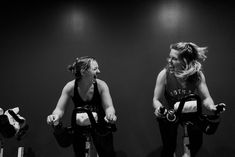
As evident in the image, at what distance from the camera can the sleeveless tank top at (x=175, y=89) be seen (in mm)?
2490

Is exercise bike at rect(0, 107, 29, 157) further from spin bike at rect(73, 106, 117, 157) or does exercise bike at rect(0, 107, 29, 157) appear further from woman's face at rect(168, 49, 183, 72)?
woman's face at rect(168, 49, 183, 72)

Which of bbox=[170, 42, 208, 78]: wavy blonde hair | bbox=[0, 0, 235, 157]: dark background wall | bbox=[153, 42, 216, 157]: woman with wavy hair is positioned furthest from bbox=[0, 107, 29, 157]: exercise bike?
bbox=[170, 42, 208, 78]: wavy blonde hair

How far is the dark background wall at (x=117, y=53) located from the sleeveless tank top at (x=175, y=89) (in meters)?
0.55

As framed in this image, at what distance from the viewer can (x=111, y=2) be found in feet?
10.9

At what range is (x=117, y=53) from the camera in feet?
10.6

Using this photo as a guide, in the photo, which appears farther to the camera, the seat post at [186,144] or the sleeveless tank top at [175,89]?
the sleeveless tank top at [175,89]

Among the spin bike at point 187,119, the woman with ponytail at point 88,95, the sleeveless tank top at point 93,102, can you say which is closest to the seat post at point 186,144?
the spin bike at point 187,119

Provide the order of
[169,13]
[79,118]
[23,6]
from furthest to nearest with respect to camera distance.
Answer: [23,6] → [169,13] → [79,118]

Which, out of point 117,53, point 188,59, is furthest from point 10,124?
point 188,59

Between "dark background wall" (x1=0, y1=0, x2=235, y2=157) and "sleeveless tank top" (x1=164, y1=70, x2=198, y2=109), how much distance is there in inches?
21.7

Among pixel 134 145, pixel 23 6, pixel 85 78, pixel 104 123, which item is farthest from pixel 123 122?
pixel 23 6

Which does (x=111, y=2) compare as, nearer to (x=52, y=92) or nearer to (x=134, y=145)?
(x=52, y=92)

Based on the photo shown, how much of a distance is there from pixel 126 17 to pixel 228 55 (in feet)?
3.78

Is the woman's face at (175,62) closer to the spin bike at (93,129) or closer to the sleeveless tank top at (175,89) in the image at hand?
the sleeveless tank top at (175,89)
